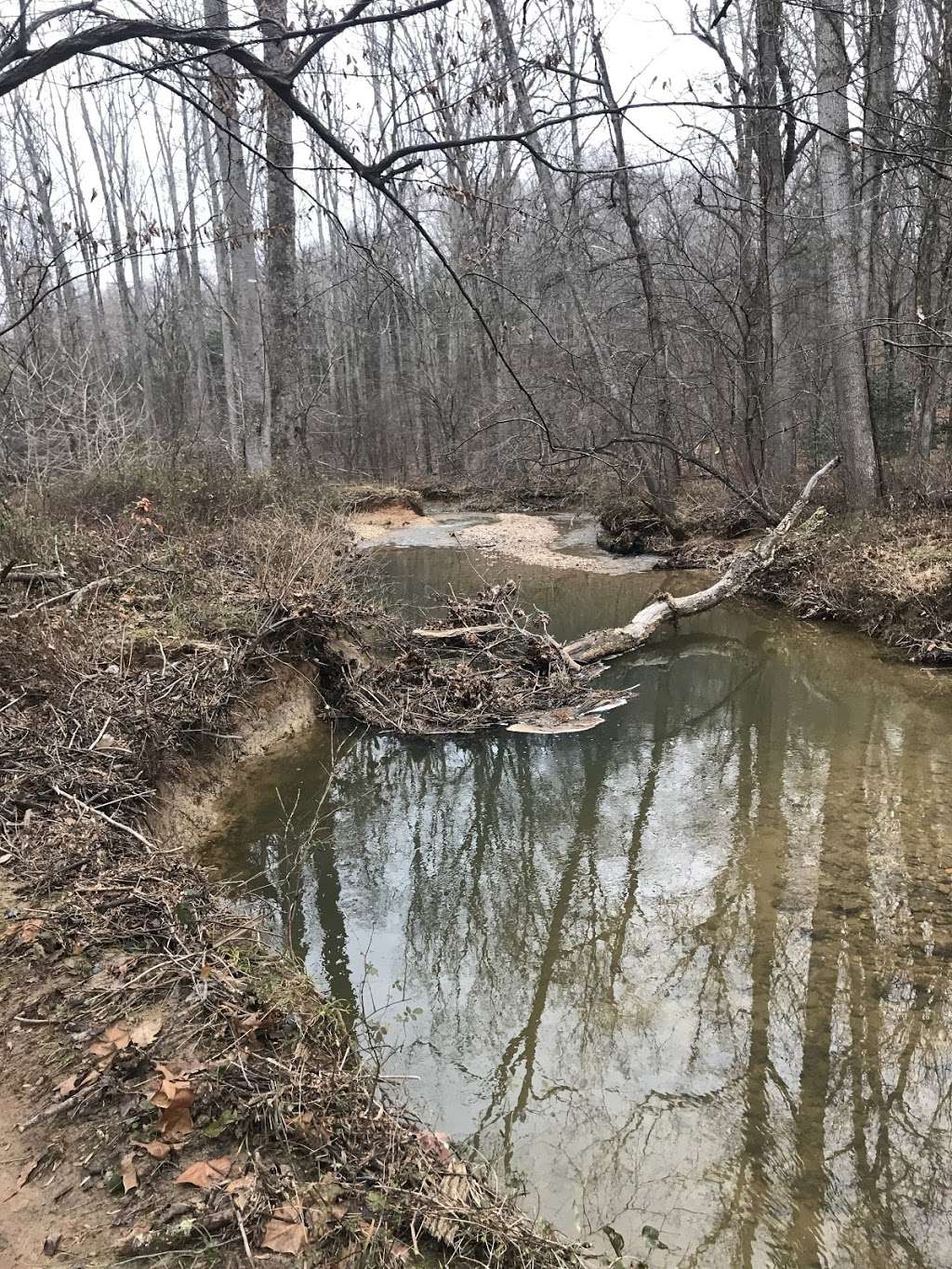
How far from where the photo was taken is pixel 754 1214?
119 inches

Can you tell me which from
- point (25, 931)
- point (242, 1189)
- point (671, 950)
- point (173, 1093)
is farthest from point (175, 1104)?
point (671, 950)

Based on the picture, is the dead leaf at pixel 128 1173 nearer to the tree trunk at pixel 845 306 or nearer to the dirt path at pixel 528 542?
the tree trunk at pixel 845 306

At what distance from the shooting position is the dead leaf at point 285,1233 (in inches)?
89.1

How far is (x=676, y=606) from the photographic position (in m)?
10.9

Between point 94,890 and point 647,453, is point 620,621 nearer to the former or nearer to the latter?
point 647,453

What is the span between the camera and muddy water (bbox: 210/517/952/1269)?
3.18 metres

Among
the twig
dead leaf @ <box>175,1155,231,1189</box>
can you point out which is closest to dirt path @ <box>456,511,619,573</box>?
the twig

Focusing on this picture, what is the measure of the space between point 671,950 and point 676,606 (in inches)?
269

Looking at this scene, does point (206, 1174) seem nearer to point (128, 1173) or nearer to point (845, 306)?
point (128, 1173)

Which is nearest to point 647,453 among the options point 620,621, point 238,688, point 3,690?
point 620,621

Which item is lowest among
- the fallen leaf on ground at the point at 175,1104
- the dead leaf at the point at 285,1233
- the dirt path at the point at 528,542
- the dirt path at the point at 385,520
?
the dead leaf at the point at 285,1233

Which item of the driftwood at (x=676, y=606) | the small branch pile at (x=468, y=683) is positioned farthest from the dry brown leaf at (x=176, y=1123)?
the driftwood at (x=676, y=606)

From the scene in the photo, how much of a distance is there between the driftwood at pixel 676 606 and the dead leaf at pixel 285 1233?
7.20 metres

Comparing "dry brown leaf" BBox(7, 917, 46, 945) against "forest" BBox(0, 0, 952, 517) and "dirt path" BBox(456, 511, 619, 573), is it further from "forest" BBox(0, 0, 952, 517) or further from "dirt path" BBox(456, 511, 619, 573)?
"dirt path" BBox(456, 511, 619, 573)
